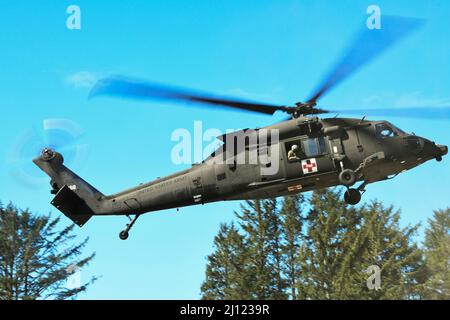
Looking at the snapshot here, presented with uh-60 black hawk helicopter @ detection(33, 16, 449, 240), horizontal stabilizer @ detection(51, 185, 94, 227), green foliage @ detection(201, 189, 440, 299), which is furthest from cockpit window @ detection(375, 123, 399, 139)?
green foliage @ detection(201, 189, 440, 299)

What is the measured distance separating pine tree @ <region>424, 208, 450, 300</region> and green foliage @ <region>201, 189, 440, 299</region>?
157 mm

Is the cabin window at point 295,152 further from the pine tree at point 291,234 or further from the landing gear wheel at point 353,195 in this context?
the pine tree at point 291,234

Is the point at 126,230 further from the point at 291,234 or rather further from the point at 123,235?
the point at 291,234

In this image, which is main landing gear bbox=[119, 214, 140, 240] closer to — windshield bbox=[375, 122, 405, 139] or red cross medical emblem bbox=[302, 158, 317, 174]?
red cross medical emblem bbox=[302, 158, 317, 174]

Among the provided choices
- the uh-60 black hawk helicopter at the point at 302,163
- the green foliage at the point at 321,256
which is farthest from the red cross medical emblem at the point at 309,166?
the green foliage at the point at 321,256

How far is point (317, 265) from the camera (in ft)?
149

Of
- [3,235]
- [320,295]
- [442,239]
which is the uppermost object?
[442,239]

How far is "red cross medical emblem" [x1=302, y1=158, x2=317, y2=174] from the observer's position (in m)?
21.0

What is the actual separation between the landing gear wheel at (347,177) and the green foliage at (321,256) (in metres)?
23.5
